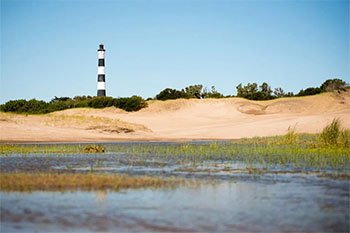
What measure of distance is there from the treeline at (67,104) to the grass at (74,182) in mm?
Result: 51178

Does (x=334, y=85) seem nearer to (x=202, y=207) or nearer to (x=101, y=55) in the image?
(x=101, y=55)

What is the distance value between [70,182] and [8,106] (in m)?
54.8

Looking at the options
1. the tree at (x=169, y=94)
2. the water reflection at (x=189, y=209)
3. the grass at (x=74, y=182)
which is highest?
the tree at (x=169, y=94)

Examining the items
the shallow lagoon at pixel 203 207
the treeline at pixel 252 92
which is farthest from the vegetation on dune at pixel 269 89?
the shallow lagoon at pixel 203 207

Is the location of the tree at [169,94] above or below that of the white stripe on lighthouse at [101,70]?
below

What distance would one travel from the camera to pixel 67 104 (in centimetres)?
7438

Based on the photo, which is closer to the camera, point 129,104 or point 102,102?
point 102,102

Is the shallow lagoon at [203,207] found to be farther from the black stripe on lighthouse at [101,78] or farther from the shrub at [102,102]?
the shrub at [102,102]

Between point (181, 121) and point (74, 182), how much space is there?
49.2 metres

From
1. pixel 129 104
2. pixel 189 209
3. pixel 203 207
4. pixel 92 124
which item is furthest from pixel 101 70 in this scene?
pixel 189 209

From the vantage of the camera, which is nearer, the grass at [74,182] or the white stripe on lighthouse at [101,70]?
the grass at [74,182]

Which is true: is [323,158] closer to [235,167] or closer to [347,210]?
[235,167]

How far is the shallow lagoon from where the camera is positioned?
396 inches

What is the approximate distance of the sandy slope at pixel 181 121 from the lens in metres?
43.5
